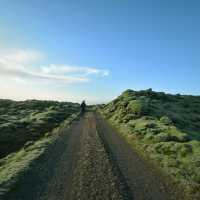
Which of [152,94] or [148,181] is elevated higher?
[152,94]

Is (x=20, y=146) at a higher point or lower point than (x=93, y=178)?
lower

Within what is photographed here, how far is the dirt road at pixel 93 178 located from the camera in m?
12.7

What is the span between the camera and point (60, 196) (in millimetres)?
12547

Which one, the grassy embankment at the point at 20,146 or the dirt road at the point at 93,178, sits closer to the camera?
the dirt road at the point at 93,178

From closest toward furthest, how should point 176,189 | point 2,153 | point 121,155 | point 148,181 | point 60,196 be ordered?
point 60,196 → point 176,189 → point 148,181 → point 121,155 → point 2,153

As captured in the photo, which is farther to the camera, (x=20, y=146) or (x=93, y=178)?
(x=20, y=146)

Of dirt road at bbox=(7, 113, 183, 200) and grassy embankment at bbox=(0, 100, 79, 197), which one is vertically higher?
dirt road at bbox=(7, 113, 183, 200)

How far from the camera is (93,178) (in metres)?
15.1

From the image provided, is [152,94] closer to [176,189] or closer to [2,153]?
Answer: [2,153]

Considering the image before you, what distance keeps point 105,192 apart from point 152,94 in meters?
91.8

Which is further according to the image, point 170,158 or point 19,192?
point 170,158

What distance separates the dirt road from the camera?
12695mm

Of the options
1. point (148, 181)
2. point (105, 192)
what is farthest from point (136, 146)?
point (105, 192)

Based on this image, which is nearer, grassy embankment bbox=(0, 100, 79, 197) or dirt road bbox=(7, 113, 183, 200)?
dirt road bbox=(7, 113, 183, 200)
